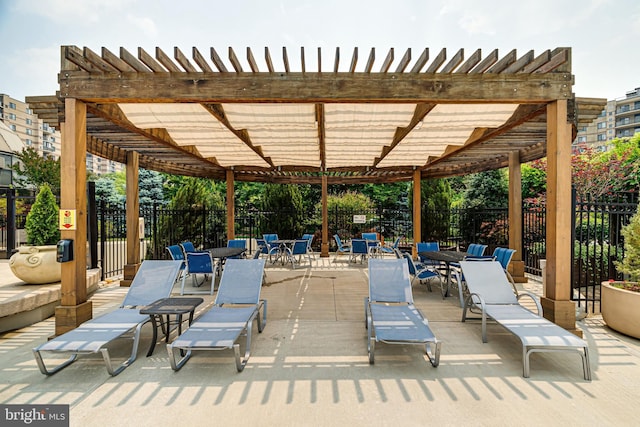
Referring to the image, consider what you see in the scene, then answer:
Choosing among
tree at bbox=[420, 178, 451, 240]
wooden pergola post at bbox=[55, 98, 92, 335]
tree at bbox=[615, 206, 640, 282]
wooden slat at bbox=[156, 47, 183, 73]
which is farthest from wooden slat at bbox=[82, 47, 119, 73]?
tree at bbox=[420, 178, 451, 240]

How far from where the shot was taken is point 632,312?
12.7 ft

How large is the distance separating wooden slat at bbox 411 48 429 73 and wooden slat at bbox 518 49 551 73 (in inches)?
51.0

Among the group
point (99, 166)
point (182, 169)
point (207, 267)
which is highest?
point (99, 166)

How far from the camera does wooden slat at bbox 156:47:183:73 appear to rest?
3.62 m

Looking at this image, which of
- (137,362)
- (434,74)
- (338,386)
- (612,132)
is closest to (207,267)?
(137,362)

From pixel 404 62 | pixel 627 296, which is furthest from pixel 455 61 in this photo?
pixel 627 296

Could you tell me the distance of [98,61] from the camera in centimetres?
384

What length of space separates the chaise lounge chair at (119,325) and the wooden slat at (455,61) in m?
4.42

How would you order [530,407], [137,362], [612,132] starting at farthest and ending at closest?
[612,132] → [137,362] → [530,407]

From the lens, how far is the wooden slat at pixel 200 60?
12.0 ft

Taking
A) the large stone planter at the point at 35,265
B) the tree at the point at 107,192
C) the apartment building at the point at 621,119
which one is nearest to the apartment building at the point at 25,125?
the tree at the point at 107,192

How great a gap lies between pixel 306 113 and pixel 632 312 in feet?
16.6

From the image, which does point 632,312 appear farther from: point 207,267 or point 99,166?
point 99,166

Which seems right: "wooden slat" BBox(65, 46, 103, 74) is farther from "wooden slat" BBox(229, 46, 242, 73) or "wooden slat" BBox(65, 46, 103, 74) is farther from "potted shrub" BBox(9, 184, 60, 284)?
"potted shrub" BBox(9, 184, 60, 284)
